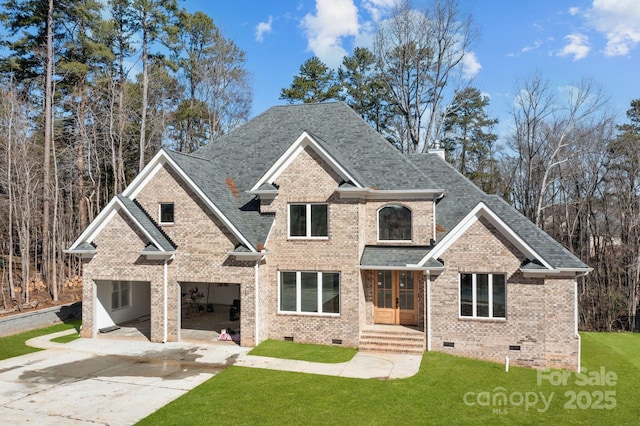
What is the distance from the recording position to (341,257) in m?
15.6

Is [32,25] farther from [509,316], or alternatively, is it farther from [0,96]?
[509,316]

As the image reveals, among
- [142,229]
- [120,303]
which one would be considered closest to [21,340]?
[120,303]

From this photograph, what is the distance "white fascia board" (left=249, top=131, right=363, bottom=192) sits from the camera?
1536cm

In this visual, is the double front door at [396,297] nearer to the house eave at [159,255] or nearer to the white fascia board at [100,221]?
the house eave at [159,255]

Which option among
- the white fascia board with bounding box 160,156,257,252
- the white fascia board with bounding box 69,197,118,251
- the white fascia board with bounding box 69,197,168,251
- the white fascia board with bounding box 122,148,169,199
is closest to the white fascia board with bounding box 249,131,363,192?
the white fascia board with bounding box 160,156,257,252

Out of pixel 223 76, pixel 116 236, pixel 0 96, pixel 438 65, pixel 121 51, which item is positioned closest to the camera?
pixel 116 236

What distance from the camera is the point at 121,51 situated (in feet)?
107

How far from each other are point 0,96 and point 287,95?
2251 cm

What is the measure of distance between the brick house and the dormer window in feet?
0.16

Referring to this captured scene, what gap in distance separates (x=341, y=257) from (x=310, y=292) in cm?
184

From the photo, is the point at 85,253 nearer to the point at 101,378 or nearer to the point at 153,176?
the point at 153,176

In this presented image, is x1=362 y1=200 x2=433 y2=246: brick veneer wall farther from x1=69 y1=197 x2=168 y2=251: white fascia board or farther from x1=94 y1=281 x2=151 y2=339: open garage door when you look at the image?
x1=94 y1=281 x2=151 y2=339: open garage door

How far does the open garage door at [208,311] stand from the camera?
669 inches

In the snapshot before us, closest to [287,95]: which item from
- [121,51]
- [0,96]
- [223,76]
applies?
[223,76]
